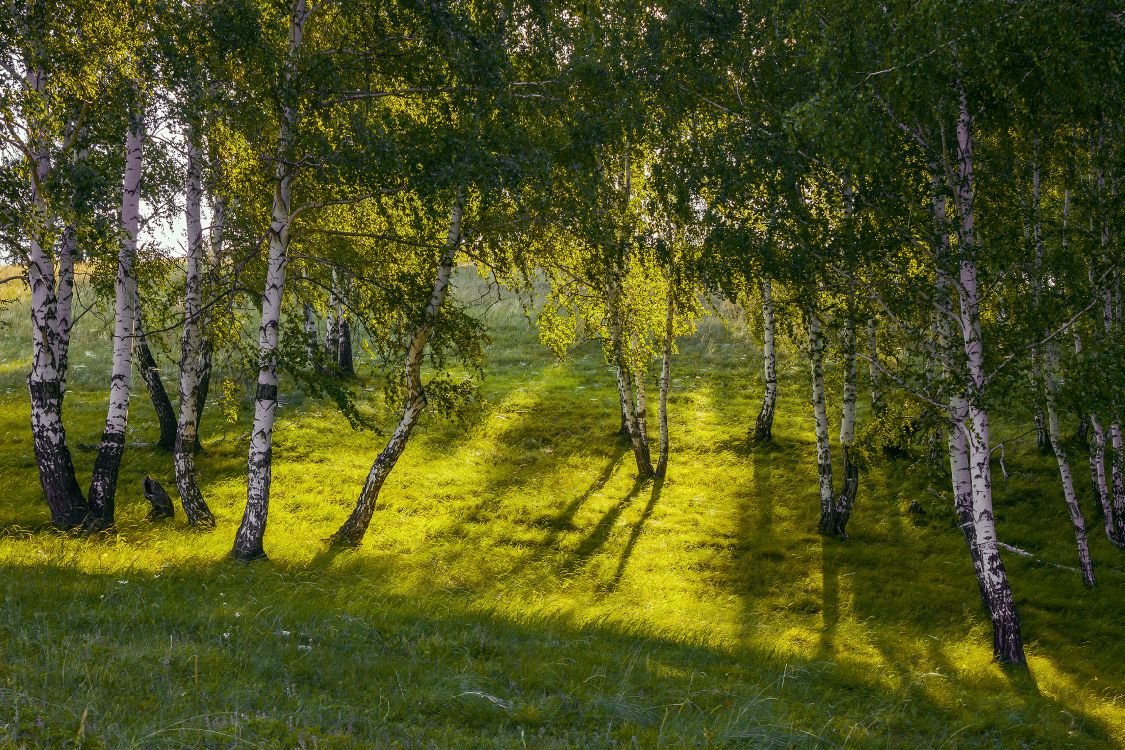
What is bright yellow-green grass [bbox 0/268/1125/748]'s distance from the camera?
254 inches

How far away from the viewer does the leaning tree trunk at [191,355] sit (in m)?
15.4

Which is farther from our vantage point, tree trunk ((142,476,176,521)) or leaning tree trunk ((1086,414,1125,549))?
leaning tree trunk ((1086,414,1125,549))

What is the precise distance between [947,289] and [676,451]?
1210 cm

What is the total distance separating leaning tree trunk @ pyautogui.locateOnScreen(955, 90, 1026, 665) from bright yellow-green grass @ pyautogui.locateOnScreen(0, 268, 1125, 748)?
0.76 metres

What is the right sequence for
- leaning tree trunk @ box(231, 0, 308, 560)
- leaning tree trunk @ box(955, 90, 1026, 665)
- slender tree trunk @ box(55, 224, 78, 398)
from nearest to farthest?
leaning tree trunk @ box(955, 90, 1026, 665) → leaning tree trunk @ box(231, 0, 308, 560) → slender tree trunk @ box(55, 224, 78, 398)

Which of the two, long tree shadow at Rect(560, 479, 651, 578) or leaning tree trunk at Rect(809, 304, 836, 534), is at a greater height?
leaning tree trunk at Rect(809, 304, 836, 534)

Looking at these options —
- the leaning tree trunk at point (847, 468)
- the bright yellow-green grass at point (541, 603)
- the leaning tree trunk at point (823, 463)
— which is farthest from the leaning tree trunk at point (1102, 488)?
the leaning tree trunk at point (823, 463)

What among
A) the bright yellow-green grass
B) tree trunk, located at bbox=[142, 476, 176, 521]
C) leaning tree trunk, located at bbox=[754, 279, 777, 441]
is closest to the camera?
the bright yellow-green grass

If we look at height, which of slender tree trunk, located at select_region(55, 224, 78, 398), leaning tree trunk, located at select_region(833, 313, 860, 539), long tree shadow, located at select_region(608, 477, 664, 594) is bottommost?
long tree shadow, located at select_region(608, 477, 664, 594)

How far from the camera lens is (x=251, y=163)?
13453 millimetres

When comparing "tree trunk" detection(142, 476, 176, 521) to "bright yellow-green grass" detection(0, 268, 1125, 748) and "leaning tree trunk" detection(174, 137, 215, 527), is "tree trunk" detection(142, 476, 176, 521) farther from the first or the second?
"bright yellow-green grass" detection(0, 268, 1125, 748)

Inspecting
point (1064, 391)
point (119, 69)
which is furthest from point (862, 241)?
point (119, 69)

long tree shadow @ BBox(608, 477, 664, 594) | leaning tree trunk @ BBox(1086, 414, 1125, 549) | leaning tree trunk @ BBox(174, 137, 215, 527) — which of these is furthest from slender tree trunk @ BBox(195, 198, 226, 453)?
leaning tree trunk @ BBox(1086, 414, 1125, 549)

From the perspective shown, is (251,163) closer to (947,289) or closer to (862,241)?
(862,241)
